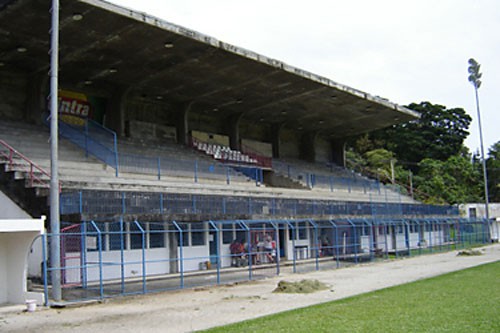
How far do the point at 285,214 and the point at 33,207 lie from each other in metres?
12.1

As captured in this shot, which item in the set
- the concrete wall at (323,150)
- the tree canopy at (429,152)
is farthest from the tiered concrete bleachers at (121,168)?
the tree canopy at (429,152)

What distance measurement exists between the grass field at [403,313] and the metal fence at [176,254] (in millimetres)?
6177

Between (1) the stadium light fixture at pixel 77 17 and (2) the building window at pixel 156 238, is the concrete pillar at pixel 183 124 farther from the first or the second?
(1) the stadium light fixture at pixel 77 17

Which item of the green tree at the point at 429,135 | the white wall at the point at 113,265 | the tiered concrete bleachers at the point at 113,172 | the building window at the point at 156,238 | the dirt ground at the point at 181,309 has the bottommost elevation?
the dirt ground at the point at 181,309

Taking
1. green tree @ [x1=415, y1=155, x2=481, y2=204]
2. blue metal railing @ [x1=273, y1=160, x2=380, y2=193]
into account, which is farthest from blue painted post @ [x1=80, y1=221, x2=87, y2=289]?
green tree @ [x1=415, y1=155, x2=481, y2=204]

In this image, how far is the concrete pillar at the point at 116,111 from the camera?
3244 cm

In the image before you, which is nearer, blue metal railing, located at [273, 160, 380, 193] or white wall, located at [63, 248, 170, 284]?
white wall, located at [63, 248, 170, 284]

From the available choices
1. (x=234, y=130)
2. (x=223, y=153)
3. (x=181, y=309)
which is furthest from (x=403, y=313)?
(x=234, y=130)

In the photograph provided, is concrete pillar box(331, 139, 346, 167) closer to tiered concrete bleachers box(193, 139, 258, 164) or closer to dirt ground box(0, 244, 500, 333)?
tiered concrete bleachers box(193, 139, 258, 164)

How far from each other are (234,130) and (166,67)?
494 inches

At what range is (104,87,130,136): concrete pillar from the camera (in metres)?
32.4

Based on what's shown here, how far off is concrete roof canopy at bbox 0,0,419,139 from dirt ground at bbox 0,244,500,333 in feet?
36.9

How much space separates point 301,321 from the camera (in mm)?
11570

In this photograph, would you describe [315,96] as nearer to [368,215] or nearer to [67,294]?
[368,215]
